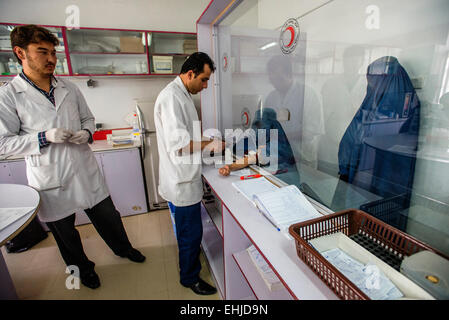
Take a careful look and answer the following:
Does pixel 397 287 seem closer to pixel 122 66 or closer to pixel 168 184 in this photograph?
pixel 168 184

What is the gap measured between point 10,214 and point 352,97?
2254 millimetres

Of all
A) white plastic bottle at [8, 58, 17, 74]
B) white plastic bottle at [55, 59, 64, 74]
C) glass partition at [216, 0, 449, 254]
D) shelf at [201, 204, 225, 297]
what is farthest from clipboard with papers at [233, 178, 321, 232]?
white plastic bottle at [8, 58, 17, 74]

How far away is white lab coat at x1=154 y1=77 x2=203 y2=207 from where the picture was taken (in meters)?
1.31

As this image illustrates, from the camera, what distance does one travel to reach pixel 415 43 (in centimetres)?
115

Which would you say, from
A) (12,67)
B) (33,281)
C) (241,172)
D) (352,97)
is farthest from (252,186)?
(12,67)

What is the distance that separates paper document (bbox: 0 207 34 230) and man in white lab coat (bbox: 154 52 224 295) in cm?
74

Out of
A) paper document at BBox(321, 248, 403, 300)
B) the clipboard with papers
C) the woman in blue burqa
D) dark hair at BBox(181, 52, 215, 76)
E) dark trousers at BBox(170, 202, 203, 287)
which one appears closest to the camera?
paper document at BBox(321, 248, 403, 300)

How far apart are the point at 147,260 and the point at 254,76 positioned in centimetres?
200

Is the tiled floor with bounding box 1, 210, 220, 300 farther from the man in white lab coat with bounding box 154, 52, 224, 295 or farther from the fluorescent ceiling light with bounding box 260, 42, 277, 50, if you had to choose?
the fluorescent ceiling light with bounding box 260, 42, 277, 50

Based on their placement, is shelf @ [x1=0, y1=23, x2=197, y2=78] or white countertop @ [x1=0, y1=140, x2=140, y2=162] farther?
shelf @ [x1=0, y1=23, x2=197, y2=78]

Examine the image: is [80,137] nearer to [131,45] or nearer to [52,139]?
[52,139]

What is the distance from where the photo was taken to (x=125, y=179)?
2.68 m
